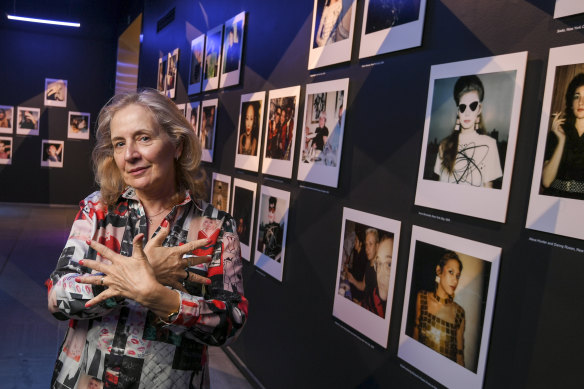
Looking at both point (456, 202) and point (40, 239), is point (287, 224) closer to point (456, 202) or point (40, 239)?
point (456, 202)

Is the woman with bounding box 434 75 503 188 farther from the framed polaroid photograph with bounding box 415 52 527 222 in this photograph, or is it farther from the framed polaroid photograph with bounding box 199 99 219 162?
the framed polaroid photograph with bounding box 199 99 219 162

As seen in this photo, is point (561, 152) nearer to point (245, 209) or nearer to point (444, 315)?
point (444, 315)

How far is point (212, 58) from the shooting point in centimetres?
491

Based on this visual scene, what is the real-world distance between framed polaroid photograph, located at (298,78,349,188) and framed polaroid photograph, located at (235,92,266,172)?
0.76 meters

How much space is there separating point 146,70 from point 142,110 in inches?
269

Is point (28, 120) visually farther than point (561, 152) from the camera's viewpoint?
Yes

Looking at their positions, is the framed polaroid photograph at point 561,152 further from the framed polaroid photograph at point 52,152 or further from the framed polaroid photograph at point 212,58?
the framed polaroid photograph at point 52,152

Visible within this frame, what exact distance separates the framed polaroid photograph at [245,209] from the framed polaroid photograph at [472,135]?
77.0 inches

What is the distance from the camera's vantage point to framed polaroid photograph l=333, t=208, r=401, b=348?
2.31 m

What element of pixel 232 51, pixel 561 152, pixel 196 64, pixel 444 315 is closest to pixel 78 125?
pixel 196 64

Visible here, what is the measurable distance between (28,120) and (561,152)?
12.5 meters

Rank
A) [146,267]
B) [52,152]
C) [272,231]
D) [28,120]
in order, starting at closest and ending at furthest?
[146,267], [272,231], [28,120], [52,152]

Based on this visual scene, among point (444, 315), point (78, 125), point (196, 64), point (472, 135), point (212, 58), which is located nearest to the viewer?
point (472, 135)

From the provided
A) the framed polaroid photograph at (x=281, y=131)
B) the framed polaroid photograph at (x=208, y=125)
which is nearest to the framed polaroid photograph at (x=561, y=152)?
the framed polaroid photograph at (x=281, y=131)
